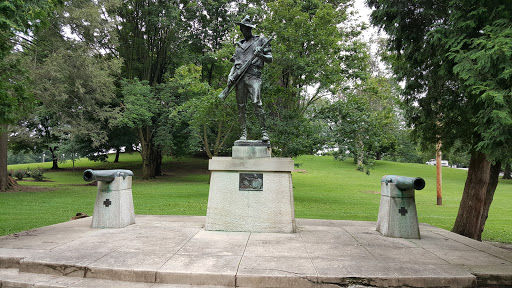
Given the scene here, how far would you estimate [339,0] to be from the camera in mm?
19141

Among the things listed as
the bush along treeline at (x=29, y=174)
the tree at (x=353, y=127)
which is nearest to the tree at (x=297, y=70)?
the tree at (x=353, y=127)

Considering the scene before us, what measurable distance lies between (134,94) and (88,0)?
6.25 meters

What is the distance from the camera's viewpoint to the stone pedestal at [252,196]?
22.7ft

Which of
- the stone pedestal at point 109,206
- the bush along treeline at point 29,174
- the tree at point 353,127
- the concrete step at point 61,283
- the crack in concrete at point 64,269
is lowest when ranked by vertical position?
the bush along treeline at point 29,174

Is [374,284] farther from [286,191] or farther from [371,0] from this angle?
[371,0]

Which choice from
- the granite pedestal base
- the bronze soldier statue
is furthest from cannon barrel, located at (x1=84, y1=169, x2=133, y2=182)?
the bronze soldier statue

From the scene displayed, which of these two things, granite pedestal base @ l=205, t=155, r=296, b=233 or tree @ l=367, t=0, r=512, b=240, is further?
granite pedestal base @ l=205, t=155, r=296, b=233

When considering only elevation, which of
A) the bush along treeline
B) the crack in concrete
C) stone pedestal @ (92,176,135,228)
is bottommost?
the bush along treeline

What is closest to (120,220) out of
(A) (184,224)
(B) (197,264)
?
(A) (184,224)

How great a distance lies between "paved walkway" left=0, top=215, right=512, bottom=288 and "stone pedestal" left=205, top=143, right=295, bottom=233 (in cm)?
27

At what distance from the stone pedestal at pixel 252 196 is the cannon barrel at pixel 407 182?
2.02 metres

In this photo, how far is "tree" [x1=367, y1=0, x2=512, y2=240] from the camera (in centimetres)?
478

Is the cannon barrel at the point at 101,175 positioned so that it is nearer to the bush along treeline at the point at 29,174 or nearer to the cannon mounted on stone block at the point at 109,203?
the cannon mounted on stone block at the point at 109,203

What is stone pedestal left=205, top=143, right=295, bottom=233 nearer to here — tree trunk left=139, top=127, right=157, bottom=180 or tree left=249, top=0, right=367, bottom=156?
tree left=249, top=0, right=367, bottom=156
